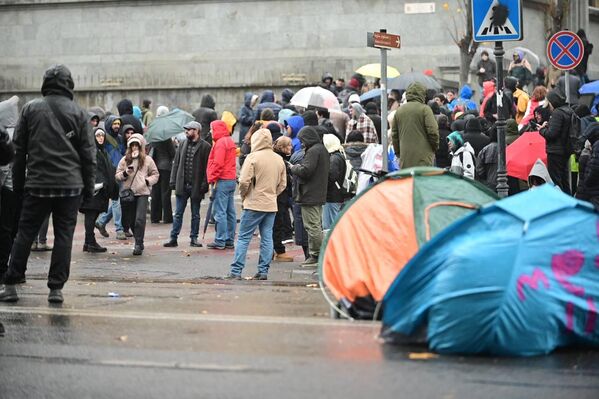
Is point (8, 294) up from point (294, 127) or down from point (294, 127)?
down

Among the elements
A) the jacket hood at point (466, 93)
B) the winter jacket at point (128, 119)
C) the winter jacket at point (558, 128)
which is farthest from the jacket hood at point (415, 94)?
the jacket hood at point (466, 93)

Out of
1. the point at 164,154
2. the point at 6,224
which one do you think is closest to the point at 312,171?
the point at 6,224

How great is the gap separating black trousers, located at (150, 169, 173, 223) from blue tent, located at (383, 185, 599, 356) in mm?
13508

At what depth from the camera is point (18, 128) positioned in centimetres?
1234

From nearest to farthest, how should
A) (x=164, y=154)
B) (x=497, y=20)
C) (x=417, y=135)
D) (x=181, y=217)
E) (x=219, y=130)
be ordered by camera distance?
(x=497, y=20)
(x=417, y=135)
(x=219, y=130)
(x=181, y=217)
(x=164, y=154)

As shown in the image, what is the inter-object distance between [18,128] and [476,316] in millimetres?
4945

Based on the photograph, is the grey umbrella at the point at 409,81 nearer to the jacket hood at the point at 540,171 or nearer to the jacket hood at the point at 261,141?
the jacket hood at the point at 540,171

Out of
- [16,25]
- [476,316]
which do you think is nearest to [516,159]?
[476,316]

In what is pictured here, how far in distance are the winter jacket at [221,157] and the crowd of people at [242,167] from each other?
0.01 metres

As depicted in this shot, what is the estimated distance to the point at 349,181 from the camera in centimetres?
1750

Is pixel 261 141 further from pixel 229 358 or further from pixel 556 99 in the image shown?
pixel 229 358

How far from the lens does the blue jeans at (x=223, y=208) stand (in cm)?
1895

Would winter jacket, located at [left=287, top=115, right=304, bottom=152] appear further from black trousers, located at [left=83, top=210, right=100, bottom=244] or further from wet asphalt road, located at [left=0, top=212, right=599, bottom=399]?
wet asphalt road, located at [left=0, top=212, right=599, bottom=399]

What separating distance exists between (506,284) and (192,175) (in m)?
10.7
